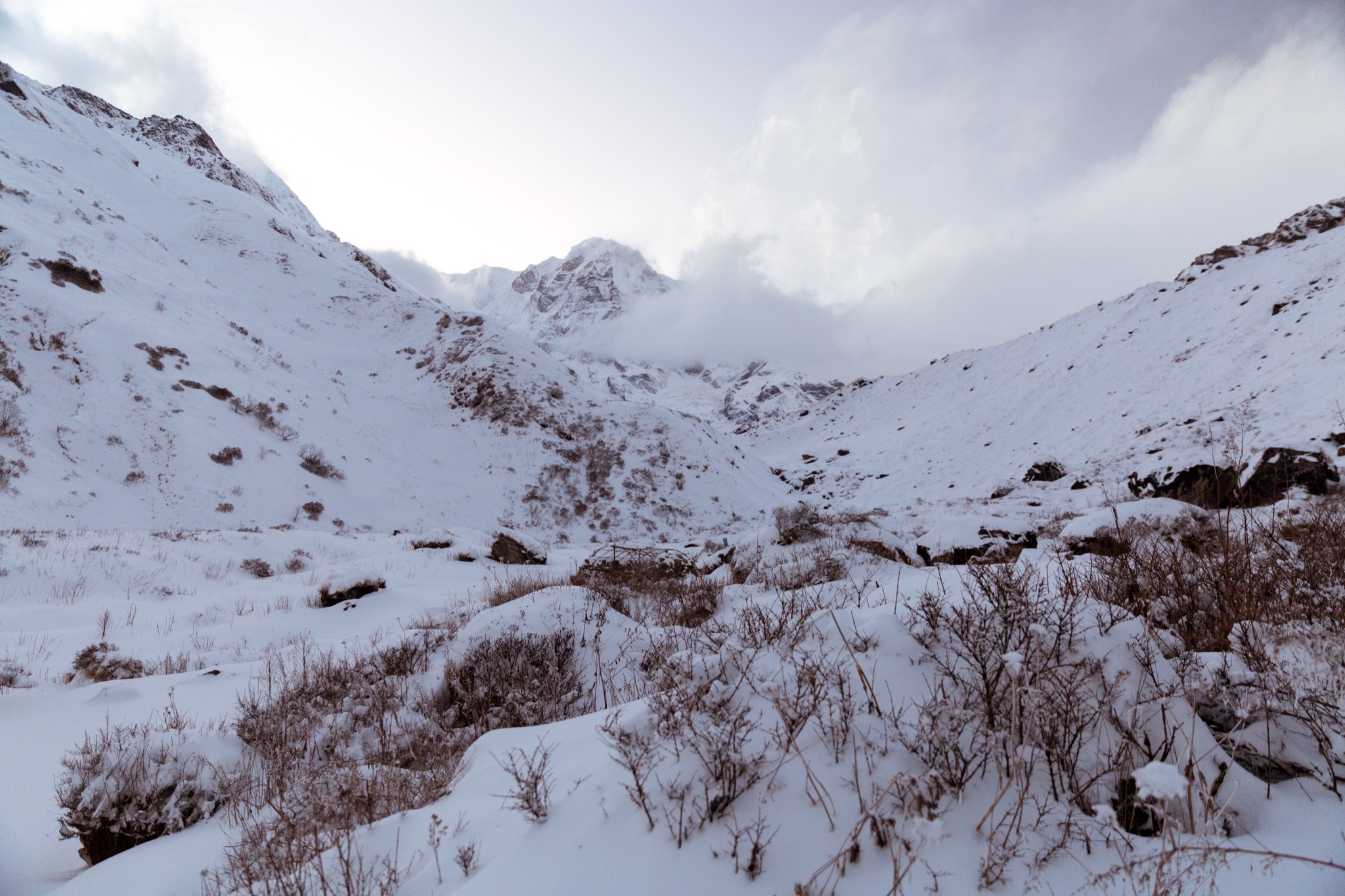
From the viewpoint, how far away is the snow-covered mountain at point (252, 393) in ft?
42.7

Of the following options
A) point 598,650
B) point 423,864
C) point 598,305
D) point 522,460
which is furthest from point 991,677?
point 598,305

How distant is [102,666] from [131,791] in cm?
265

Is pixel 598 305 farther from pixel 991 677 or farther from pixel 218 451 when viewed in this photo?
pixel 991 677

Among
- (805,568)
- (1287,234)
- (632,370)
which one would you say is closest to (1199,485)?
(805,568)

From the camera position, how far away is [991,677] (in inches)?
83.7

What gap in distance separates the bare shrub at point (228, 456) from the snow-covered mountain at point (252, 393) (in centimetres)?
7

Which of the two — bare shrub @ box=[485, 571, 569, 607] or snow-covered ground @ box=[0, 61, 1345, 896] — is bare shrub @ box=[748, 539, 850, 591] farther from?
bare shrub @ box=[485, 571, 569, 607]

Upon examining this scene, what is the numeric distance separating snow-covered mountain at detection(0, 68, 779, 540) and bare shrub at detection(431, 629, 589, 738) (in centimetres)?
1183

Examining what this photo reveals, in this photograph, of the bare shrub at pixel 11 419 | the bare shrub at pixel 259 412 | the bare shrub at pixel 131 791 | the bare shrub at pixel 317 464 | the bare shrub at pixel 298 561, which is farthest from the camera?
the bare shrub at pixel 259 412

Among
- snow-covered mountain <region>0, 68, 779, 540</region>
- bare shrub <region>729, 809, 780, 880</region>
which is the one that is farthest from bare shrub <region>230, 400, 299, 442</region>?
bare shrub <region>729, 809, 780, 880</region>

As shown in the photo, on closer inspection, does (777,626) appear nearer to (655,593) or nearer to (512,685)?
(512,685)

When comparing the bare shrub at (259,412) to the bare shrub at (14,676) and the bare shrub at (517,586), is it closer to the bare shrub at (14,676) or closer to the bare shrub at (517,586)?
the bare shrub at (517,586)

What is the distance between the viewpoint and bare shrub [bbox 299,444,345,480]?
16391mm

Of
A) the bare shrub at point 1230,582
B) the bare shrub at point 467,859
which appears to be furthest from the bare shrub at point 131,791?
the bare shrub at point 1230,582
